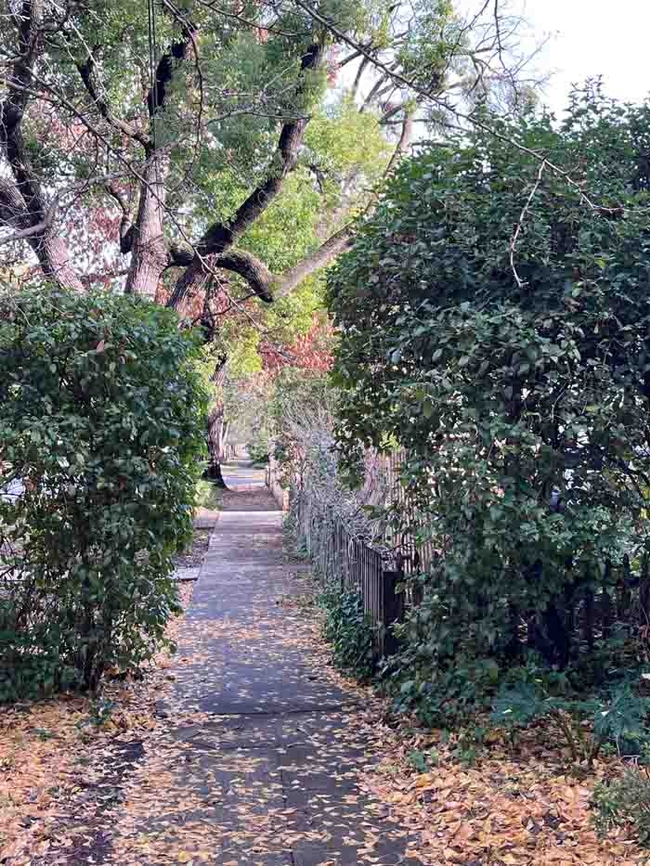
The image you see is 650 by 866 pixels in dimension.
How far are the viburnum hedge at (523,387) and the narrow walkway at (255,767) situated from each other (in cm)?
86

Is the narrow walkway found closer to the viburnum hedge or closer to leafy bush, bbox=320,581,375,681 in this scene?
leafy bush, bbox=320,581,375,681

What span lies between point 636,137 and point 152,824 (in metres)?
5.10

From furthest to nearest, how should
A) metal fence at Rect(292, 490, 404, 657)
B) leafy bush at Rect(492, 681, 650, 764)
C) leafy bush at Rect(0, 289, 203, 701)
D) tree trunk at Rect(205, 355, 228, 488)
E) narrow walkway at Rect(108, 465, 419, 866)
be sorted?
1. tree trunk at Rect(205, 355, 228, 488)
2. metal fence at Rect(292, 490, 404, 657)
3. leafy bush at Rect(0, 289, 203, 701)
4. leafy bush at Rect(492, 681, 650, 764)
5. narrow walkway at Rect(108, 465, 419, 866)

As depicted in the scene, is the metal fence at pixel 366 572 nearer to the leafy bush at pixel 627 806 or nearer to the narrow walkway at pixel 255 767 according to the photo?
the narrow walkway at pixel 255 767

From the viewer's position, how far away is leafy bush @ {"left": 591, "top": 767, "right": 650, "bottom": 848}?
4.04 m

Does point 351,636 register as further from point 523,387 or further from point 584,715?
point 523,387

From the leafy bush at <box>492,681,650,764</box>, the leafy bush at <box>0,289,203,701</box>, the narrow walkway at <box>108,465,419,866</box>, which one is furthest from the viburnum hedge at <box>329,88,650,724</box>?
the leafy bush at <box>0,289,203,701</box>

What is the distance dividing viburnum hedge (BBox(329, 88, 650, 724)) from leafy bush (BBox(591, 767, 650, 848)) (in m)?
1.29

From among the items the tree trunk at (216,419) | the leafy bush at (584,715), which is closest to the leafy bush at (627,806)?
the leafy bush at (584,715)

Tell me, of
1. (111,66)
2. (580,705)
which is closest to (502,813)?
(580,705)

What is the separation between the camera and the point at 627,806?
415cm

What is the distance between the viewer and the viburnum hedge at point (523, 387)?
17.4 ft

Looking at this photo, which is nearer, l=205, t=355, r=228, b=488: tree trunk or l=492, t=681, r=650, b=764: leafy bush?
l=492, t=681, r=650, b=764: leafy bush

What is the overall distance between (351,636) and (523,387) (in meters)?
3.33
